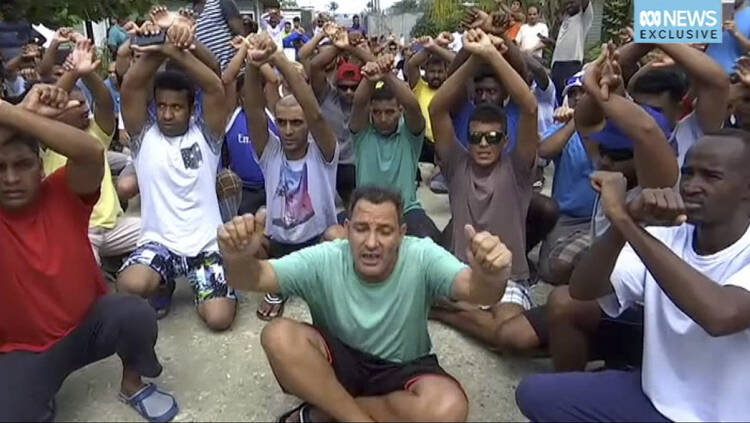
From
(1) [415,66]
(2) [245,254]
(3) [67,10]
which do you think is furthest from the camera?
(3) [67,10]

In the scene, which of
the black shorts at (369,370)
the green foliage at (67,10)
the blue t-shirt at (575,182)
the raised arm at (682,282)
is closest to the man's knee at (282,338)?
the black shorts at (369,370)

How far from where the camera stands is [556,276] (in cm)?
408

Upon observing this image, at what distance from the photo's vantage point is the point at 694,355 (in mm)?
2406

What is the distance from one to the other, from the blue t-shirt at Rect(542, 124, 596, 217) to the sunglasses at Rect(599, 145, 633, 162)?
73 centimetres

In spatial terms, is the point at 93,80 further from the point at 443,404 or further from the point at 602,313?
the point at 602,313

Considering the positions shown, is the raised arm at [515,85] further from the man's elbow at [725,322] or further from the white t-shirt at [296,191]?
the man's elbow at [725,322]

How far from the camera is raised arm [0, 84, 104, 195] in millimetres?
2723

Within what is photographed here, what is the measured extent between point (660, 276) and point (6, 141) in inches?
99.9

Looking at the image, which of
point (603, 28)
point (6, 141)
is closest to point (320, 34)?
point (6, 141)

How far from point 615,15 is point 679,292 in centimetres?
1588

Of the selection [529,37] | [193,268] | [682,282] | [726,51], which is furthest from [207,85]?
[529,37]

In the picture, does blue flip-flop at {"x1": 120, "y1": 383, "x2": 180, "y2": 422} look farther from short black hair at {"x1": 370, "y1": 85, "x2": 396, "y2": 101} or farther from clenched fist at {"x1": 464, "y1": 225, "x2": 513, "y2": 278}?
short black hair at {"x1": 370, "y1": 85, "x2": 396, "y2": 101}

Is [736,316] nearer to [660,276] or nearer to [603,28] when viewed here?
[660,276]

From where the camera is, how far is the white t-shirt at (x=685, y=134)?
11.8 ft
